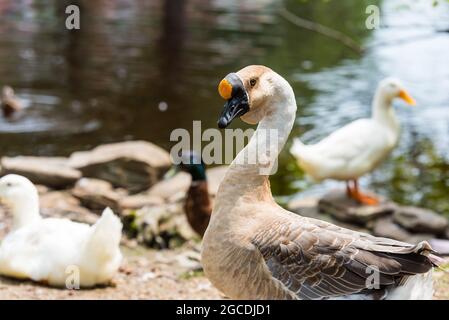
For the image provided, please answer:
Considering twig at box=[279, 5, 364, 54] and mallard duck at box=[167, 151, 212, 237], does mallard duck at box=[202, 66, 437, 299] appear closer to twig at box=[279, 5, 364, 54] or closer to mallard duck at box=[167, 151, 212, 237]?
mallard duck at box=[167, 151, 212, 237]

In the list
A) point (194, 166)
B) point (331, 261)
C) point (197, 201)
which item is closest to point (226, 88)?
point (331, 261)

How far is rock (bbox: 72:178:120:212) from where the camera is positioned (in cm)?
841

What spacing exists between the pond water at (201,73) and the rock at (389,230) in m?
1.43

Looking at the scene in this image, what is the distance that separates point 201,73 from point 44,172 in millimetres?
6881

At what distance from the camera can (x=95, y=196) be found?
844 cm

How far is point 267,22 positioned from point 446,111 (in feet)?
31.1

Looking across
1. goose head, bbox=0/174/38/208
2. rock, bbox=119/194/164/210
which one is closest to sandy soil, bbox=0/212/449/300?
goose head, bbox=0/174/38/208

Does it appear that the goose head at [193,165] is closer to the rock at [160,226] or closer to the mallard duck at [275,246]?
the rock at [160,226]

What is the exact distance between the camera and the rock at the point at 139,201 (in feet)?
27.5

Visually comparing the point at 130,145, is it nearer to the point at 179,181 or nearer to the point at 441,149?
the point at 179,181

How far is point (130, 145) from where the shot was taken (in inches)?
376

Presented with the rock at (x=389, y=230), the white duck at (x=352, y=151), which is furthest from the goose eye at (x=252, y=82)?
the rock at (x=389, y=230)

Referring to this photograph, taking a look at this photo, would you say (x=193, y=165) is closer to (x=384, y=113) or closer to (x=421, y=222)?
(x=384, y=113)

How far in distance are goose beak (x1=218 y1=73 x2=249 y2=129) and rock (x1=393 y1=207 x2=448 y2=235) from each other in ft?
16.0
